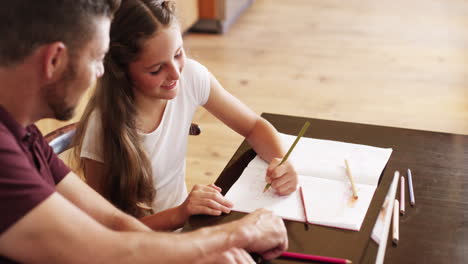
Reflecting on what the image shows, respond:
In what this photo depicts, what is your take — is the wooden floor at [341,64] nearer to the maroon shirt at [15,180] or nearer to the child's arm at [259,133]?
the child's arm at [259,133]

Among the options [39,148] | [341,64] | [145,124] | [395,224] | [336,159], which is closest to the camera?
[39,148]

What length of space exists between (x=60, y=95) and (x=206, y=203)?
43 centimetres

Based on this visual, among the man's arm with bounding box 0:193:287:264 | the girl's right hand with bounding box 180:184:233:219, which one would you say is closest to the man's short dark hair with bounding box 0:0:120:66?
the man's arm with bounding box 0:193:287:264

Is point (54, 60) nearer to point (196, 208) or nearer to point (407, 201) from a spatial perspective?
point (196, 208)

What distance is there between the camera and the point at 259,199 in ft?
4.64

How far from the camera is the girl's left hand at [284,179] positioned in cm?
142

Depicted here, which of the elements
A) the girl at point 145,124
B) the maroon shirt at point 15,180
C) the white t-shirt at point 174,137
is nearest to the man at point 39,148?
the maroon shirt at point 15,180

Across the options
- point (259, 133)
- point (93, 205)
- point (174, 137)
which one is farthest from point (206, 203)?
point (174, 137)

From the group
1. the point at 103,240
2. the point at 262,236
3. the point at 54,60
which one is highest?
the point at 54,60

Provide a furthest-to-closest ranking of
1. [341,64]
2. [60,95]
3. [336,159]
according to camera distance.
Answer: [341,64]
[336,159]
[60,95]

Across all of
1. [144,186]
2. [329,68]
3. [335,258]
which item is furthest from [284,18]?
[335,258]

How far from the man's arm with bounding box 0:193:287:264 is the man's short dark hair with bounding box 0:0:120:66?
0.24 metres

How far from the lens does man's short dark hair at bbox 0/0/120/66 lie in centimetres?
97

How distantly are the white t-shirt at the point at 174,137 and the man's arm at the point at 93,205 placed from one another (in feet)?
1.20
